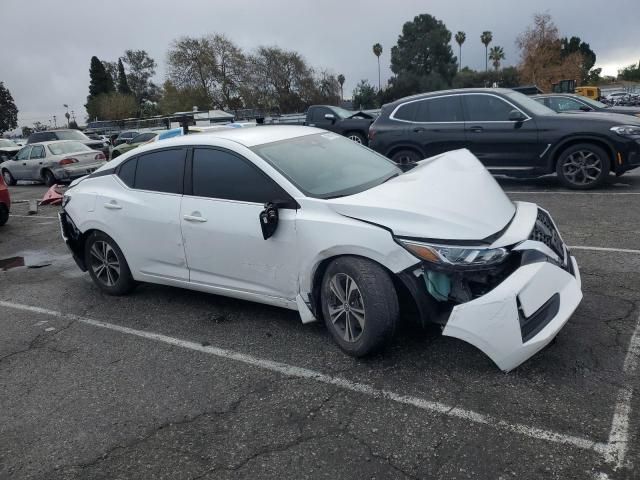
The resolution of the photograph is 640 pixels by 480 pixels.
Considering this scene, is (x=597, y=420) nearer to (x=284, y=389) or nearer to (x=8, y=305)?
(x=284, y=389)

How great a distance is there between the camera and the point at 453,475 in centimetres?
254

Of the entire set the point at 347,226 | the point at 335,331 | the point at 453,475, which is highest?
the point at 347,226

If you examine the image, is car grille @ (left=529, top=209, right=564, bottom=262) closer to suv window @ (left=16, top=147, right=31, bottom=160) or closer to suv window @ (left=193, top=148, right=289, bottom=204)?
suv window @ (left=193, top=148, right=289, bottom=204)

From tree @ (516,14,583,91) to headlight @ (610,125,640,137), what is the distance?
146 ft

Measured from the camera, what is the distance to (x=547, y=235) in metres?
3.71

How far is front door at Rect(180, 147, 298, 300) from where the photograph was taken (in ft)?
13.0

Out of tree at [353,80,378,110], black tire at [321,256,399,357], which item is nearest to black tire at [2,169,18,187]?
black tire at [321,256,399,357]

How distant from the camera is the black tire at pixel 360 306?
134 inches

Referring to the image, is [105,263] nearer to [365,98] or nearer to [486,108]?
[486,108]

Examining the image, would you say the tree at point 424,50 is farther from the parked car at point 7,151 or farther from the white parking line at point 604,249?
the white parking line at point 604,249

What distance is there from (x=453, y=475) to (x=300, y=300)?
5.55 feet

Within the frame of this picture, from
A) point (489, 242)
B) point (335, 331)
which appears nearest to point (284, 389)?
point (335, 331)

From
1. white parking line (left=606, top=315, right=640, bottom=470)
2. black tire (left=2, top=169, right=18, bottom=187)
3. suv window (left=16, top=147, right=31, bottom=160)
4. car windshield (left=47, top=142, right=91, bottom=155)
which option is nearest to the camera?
white parking line (left=606, top=315, right=640, bottom=470)

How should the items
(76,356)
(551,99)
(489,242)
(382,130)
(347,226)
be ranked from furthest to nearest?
(551,99), (382,130), (76,356), (347,226), (489,242)
